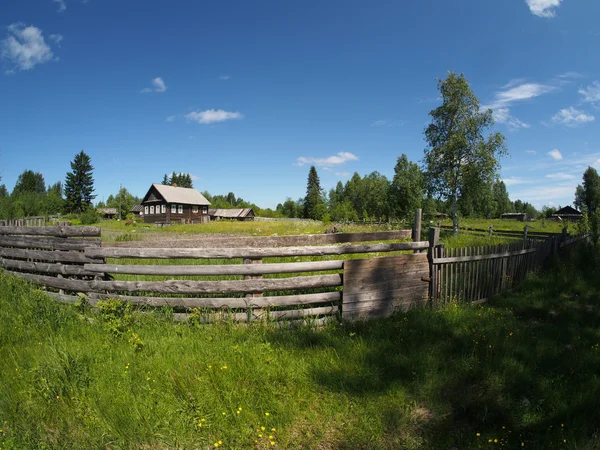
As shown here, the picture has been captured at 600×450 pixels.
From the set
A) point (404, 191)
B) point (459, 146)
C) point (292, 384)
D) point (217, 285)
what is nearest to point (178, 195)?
point (404, 191)

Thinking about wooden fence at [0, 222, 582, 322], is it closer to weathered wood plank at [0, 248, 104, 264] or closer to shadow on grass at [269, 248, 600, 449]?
weathered wood plank at [0, 248, 104, 264]

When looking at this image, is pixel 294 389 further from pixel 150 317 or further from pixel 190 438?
pixel 150 317

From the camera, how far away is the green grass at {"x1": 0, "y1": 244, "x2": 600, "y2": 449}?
3018mm

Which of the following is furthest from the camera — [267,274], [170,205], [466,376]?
[170,205]

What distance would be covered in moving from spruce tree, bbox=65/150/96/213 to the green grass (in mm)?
96358

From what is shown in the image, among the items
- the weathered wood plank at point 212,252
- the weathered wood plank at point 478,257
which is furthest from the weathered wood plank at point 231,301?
the weathered wood plank at point 478,257

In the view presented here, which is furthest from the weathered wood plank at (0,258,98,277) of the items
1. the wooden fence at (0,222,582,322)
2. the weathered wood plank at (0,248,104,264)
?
the weathered wood plank at (0,248,104,264)

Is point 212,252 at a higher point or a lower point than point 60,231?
lower

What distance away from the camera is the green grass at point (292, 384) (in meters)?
3.02

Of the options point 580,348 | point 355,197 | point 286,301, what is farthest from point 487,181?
point 355,197

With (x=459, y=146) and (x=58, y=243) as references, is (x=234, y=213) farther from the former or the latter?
(x=58, y=243)

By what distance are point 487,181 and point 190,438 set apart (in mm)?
34255

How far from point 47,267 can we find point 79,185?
3850 inches

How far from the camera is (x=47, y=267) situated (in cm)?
664
